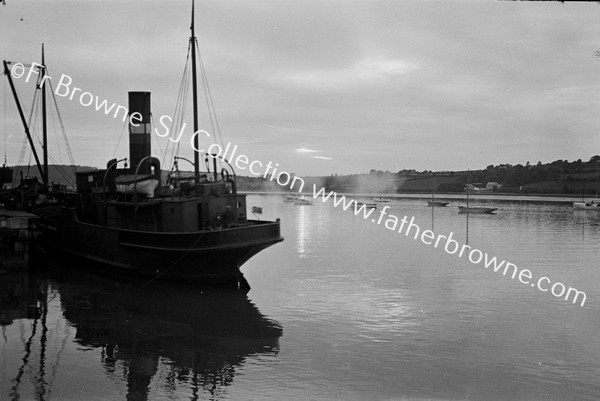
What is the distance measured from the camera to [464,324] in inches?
615

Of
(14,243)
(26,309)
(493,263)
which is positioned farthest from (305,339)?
(493,263)

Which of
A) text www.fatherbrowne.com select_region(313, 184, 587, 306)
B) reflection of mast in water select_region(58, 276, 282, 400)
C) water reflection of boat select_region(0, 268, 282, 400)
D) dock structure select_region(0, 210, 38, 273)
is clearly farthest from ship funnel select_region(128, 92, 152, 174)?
text www.fatherbrowne.com select_region(313, 184, 587, 306)

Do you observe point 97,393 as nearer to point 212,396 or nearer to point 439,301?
point 212,396

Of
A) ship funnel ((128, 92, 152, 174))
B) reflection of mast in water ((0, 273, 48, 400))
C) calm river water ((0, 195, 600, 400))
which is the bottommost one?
calm river water ((0, 195, 600, 400))

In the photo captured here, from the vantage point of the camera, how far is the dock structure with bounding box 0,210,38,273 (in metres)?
23.3

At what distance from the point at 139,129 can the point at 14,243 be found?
7.03 metres

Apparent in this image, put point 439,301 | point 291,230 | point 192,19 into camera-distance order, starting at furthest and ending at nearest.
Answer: point 291,230
point 192,19
point 439,301

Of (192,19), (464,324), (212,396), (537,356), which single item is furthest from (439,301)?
(192,19)

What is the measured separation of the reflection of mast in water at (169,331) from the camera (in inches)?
440

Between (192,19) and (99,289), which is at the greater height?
(192,19)

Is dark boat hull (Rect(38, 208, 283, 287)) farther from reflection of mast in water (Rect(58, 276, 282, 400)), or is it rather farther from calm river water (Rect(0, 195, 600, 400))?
calm river water (Rect(0, 195, 600, 400))

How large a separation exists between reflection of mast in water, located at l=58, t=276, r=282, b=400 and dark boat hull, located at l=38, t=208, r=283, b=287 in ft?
2.39

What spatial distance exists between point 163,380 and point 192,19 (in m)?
18.6

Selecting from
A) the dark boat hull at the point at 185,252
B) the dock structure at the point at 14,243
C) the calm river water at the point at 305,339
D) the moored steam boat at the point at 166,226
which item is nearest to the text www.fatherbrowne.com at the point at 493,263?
the calm river water at the point at 305,339
